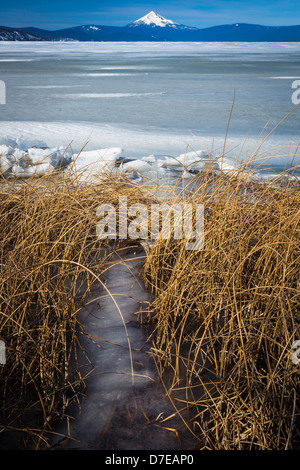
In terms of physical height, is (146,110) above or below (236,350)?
above

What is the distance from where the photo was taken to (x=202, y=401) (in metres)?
1.22

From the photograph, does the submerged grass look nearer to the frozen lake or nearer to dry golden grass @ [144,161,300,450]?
dry golden grass @ [144,161,300,450]

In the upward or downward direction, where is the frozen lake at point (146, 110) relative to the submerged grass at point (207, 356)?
upward

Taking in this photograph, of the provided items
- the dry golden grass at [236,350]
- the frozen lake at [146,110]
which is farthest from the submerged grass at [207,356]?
the frozen lake at [146,110]

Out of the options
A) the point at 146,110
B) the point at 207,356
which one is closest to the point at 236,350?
the point at 207,356

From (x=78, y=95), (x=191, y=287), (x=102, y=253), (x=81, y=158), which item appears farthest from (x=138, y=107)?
(x=191, y=287)

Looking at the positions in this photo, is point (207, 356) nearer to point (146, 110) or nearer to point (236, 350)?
point (236, 350)

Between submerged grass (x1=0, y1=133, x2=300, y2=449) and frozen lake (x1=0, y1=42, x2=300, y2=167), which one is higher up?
frozen lake (x1=0, y1=42, x2=300, y2=167)

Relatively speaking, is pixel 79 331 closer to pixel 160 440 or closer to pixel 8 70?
pixel 160 440

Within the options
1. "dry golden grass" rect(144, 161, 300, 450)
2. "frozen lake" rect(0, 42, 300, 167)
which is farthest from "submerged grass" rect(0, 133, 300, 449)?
"frozen lake" rect(0, 42, 300, 167)

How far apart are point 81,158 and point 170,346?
2835 millimetres

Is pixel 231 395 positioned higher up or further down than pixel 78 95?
further down

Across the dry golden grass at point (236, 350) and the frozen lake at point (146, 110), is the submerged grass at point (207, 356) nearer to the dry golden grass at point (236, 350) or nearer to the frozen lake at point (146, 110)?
the dry golden grass at point (236, 350)

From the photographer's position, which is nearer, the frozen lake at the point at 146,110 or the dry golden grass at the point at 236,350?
the dry golden grass at the point at 236,350
